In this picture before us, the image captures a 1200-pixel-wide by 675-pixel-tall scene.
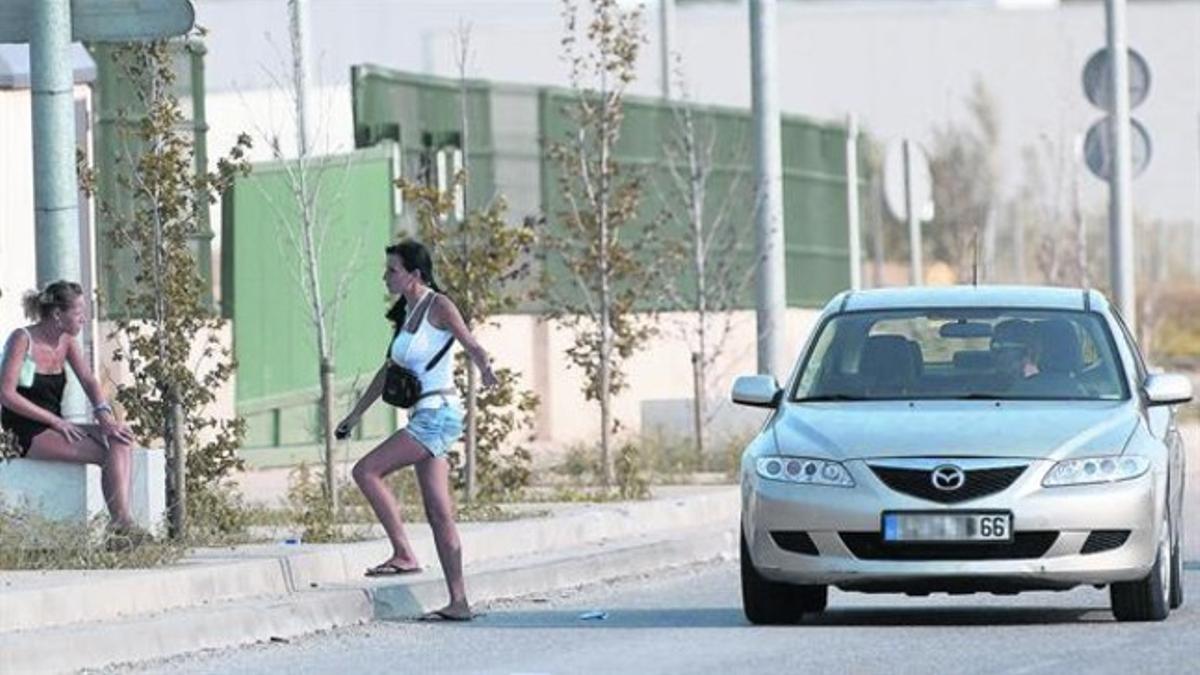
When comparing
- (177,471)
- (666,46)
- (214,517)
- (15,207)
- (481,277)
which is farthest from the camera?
(666,46)

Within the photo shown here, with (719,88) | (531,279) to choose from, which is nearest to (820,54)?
(719,88)

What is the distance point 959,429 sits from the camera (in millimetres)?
15805

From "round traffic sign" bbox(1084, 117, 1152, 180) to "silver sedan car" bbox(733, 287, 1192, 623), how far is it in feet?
56.2

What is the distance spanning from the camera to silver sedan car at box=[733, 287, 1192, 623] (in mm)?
15555

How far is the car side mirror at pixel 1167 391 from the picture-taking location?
16.3m

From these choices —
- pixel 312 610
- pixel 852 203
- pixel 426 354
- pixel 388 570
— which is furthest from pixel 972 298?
pixel 852 203

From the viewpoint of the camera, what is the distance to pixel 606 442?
80.2ft

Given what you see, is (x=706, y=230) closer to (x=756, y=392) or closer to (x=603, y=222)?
(x=603, y=222)

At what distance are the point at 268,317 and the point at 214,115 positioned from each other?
16661 mm

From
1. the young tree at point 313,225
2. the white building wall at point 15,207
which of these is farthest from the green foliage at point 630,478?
the white building wall at point 15,207

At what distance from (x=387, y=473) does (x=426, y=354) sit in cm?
65

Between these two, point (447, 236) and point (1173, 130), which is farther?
point (1173, 130)

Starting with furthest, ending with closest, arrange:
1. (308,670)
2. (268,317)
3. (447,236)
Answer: (268,317)
(447,236)
(308,670)

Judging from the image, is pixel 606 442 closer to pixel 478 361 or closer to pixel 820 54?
pixel 478 361
